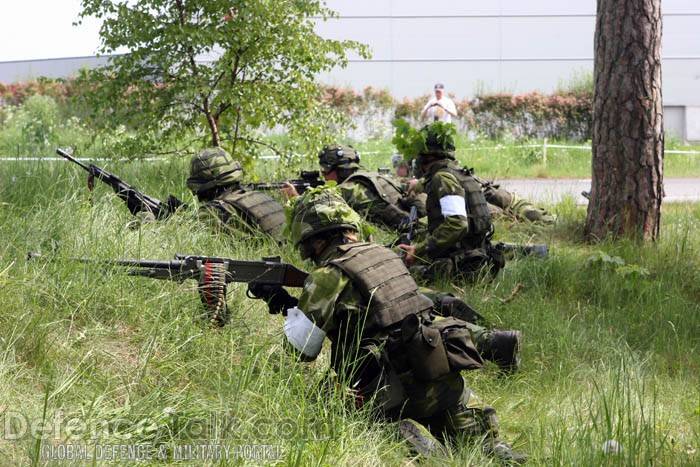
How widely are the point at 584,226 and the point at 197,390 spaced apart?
532cm

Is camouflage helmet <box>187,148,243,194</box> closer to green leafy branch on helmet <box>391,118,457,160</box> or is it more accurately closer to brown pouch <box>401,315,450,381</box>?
green leafy branch on helmet <box>391,118,457,160</box>

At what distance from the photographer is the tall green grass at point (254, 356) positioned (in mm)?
3637

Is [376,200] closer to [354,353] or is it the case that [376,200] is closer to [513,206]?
[513,206]

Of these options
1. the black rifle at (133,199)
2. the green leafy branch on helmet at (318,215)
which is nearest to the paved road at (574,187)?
the black rifle at (133,199)

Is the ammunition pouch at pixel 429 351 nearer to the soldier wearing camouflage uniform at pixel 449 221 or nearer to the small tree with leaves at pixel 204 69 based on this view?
the soldier wearing camouflage uniform at pixel 449 221

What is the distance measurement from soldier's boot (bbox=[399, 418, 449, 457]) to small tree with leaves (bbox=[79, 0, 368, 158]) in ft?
16.9

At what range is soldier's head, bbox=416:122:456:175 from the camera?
6.93m

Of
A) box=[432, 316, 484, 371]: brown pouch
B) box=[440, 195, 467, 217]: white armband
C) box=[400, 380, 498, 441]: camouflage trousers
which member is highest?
box=[440, 195, 467, 217]: white armband

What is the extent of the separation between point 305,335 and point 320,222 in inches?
24.6

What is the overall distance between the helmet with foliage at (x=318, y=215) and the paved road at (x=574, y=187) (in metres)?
6.98

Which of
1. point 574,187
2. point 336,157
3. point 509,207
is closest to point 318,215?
point 336,157

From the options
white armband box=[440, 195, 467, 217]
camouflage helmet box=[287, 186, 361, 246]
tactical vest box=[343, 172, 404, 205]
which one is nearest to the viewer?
camouflage helmet box=[287, 186, 361, 246]

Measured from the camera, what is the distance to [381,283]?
4.21m

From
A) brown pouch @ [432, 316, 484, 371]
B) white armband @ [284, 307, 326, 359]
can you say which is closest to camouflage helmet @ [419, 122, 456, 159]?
brown pouch @ [432, 316, 484, 371]
